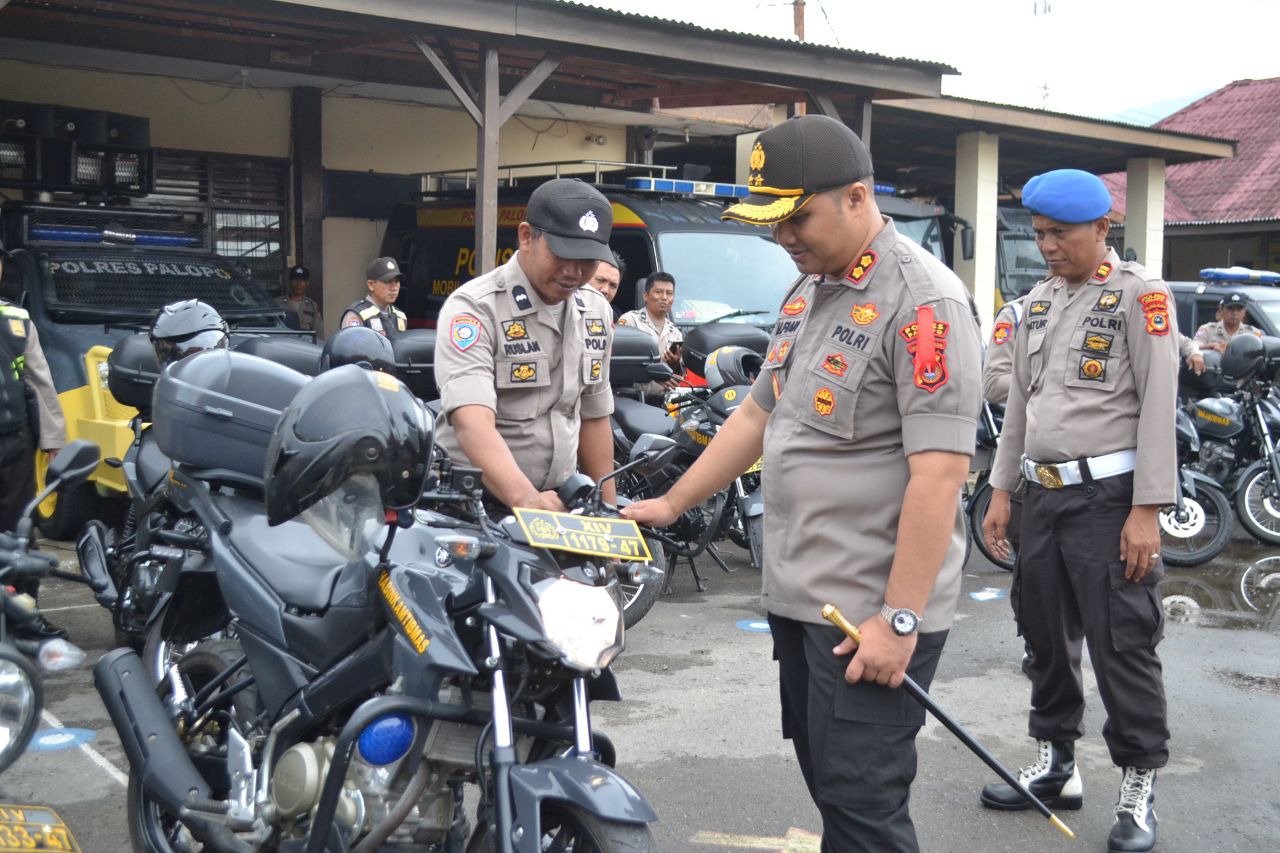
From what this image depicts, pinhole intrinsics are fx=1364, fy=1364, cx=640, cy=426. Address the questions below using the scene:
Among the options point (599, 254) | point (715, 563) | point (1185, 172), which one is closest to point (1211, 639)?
point (715, 563)

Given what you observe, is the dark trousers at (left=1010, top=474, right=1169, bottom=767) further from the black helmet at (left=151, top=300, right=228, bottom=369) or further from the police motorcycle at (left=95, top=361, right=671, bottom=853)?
the black helmet at (left=151, top=300, right=228, bottom=369)

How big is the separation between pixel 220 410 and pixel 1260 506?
7674mm

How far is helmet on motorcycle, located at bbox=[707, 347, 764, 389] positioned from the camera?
7.23 meters

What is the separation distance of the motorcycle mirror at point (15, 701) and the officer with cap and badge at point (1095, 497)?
112 inches

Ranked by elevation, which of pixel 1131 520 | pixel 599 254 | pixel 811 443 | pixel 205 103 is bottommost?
pixel 1131 520

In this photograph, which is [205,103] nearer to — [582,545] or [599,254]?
[599,254]

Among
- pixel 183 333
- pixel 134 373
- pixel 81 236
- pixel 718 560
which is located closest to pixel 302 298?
pixel 81 236

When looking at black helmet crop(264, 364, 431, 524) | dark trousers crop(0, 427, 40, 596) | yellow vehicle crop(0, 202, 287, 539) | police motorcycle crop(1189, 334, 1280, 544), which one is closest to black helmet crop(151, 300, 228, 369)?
dark trousers crop(0, 427, 40, 596)

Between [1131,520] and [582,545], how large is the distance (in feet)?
6.24

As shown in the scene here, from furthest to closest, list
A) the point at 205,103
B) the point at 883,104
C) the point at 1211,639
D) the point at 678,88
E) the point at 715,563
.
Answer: the point at 883,104 < the point at 678,88 < the point at 205,103 < the point at 715,563 < the point at 1211,639

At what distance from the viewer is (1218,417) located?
31.1 feet

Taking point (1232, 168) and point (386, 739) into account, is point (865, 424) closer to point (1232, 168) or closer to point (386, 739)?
point (386, 739)

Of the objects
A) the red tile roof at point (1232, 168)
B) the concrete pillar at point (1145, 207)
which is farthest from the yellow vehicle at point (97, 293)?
the red tile roof at point (1232, 168)

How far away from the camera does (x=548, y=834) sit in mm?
2803
